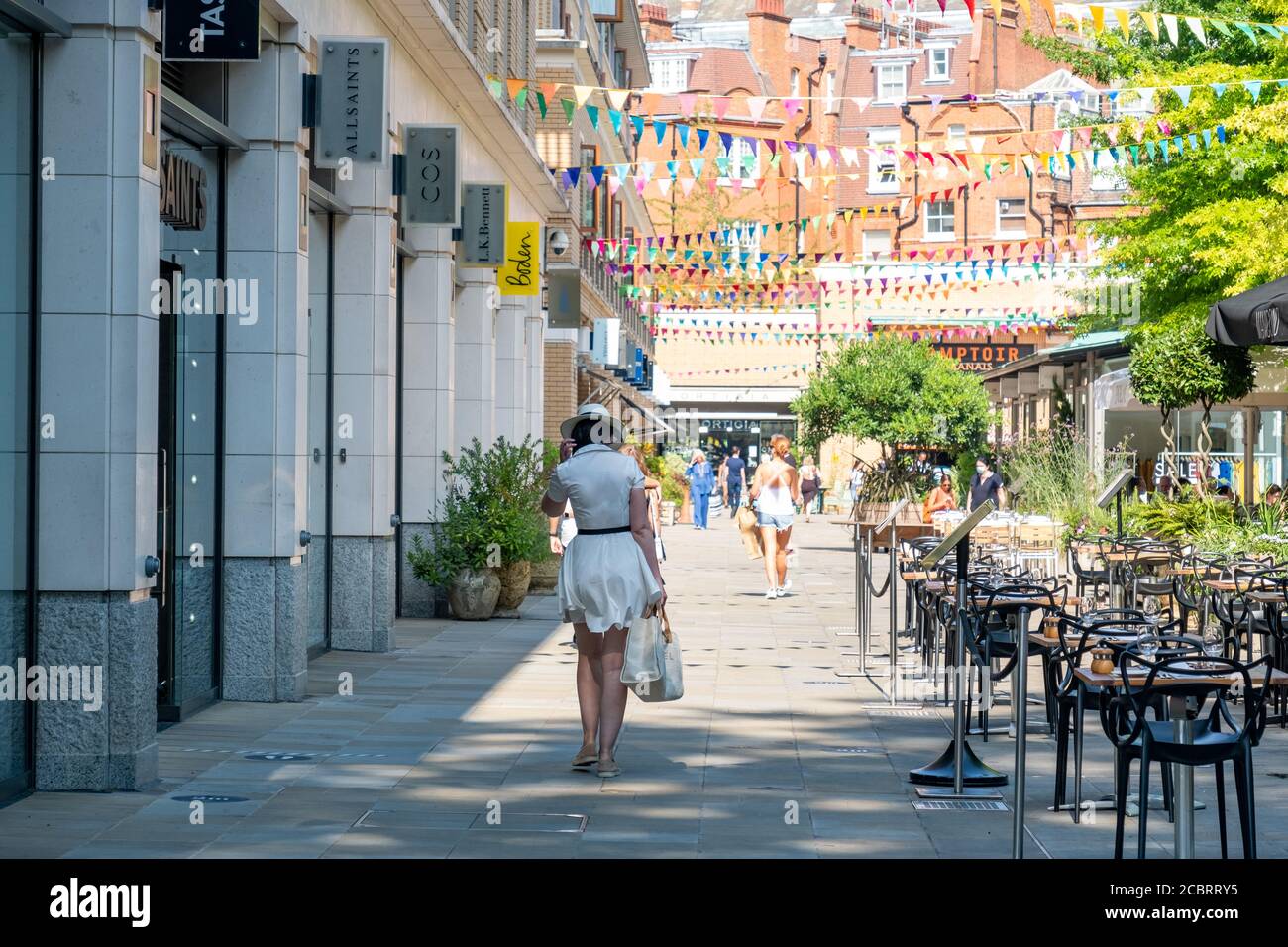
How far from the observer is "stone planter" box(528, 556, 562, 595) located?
20.4 metres

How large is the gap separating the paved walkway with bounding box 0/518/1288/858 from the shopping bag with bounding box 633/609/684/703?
38 centimetres

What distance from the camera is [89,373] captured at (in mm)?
8016

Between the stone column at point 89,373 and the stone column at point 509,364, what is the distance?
14.8 metres

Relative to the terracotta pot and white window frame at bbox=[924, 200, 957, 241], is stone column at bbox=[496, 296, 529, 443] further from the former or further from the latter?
white window frame at bbox=[924, 200, 957, 241]

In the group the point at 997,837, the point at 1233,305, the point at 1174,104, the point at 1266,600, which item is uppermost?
the point at 1174,104

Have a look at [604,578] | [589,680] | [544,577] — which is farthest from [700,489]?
[604,578]

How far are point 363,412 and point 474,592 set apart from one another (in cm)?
332

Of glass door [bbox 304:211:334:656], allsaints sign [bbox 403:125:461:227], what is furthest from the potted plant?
glass door [bbox 304:211:334:656]

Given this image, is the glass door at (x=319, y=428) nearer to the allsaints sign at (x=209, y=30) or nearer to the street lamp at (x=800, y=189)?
the allsaints sign at (x=209, y=30)

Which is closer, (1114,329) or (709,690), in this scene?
(709,690)

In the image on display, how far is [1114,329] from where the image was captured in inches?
1316

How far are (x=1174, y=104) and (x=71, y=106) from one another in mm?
19553
